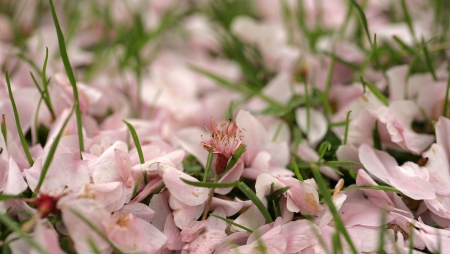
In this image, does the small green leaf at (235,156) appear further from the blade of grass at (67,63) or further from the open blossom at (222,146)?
the blade of grass at (67,63)

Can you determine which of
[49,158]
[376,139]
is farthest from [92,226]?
[376,139]

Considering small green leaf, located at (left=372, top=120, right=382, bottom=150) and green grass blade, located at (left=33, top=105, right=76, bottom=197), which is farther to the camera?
small green leaf, located at (left=372, top=120, right=382, bottom=150)

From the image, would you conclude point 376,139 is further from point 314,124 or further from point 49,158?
point 49,158

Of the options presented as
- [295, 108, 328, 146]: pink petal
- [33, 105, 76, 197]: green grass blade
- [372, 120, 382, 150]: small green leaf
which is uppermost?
[33, 105, 76, 197]: green grass blade

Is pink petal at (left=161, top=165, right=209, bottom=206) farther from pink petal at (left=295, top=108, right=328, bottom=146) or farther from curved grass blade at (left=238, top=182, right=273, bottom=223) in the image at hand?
pink petal at (left=295, top=108, right=328, bottom=146)

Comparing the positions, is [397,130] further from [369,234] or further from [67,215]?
[67,215]

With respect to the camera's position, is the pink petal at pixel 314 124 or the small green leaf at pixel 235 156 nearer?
the small green leaf at pixel 235 156

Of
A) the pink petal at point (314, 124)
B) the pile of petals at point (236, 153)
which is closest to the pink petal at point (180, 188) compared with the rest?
the pile of petals at point (236, 153)

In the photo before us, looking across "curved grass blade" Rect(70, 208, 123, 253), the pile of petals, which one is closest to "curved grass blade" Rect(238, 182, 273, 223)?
the pile of petals
